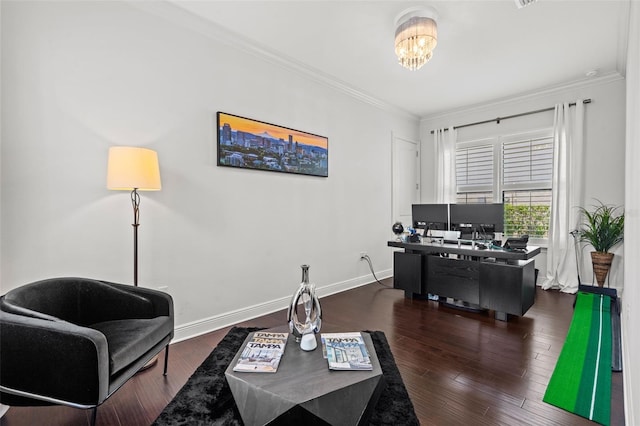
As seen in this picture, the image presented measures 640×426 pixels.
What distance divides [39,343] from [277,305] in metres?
2.29

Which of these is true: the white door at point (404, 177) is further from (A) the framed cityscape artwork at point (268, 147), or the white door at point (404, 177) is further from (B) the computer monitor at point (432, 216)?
(A) the framed cityscape artwork at point (268, 147)

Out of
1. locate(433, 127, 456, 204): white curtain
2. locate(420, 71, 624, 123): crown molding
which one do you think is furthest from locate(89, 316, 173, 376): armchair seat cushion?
locate(420, 71, 624, 123): crown molding

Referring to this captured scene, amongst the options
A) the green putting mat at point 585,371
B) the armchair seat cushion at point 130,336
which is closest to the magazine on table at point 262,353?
the armchair seat cushion at point 130,336

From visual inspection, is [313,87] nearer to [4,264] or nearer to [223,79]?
[223,79]

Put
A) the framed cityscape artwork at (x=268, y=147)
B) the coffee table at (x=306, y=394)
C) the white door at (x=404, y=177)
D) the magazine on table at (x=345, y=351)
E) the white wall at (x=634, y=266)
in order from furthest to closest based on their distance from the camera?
the white door at (x=404, y=177) → the framed cityscape artwork at (x=268, y=147) → the magazine on table at (x=345, y=351) → the white wall at (x=634, y=266) → the coffee table at (x=306, y=394)

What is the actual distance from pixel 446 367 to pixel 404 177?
3793 millimetres

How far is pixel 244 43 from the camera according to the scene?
10.1 feet

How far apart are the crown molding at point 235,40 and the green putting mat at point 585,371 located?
3.74m

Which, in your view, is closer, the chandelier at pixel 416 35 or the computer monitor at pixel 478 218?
the chandelier at pixel 416 35

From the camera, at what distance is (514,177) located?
482 centimetres

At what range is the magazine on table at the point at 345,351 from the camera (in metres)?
1.48

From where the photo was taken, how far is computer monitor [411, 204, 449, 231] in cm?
366

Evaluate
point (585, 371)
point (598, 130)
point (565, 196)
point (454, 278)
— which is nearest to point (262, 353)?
point (585, 371)

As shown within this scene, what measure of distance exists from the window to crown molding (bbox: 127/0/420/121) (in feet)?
7.52
